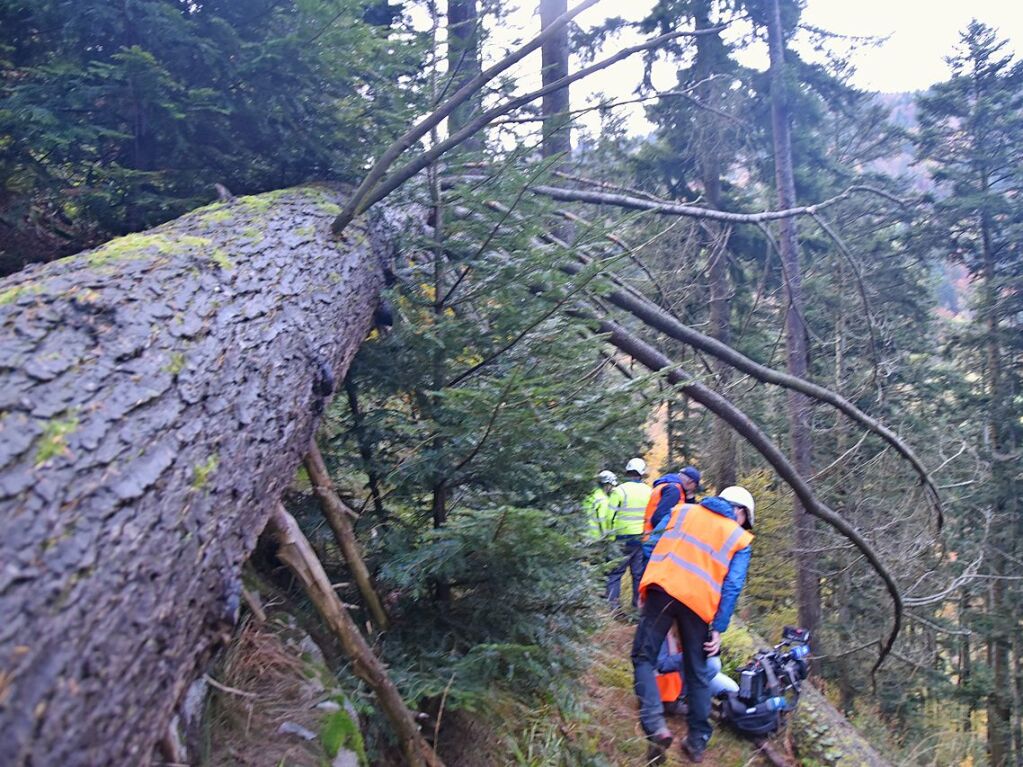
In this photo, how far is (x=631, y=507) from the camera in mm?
7859

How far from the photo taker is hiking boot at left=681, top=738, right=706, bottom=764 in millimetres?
5039

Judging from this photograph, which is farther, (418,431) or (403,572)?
(418,431)

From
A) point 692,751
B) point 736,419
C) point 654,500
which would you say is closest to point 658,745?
point 692,751

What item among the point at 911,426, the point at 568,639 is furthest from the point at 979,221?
the point at 568,639

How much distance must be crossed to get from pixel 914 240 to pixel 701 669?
50.3ft

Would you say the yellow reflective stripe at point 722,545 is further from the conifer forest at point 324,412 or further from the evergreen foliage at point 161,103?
the evergreen foliage at point 161,103

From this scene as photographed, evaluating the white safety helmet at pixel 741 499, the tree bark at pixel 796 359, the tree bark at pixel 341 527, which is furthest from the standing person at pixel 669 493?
the tree bark at pixel 796 359

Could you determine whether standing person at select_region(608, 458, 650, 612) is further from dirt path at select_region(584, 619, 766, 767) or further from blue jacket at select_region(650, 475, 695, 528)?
blue jacket at select_region(650, 475, 695, 528)

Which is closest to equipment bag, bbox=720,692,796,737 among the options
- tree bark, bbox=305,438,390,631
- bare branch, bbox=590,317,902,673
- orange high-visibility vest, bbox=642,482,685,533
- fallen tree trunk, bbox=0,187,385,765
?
bare branch, bbox=590,317,902,673

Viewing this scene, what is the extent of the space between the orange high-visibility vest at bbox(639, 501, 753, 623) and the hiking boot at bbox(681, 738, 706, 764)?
3.51 feet

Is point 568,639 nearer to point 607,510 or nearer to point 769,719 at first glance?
point 769,719

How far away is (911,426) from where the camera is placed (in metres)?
15.6

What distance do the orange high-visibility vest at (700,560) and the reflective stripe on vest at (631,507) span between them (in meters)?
2.78

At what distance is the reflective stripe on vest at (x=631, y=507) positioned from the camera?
7.69 meters
